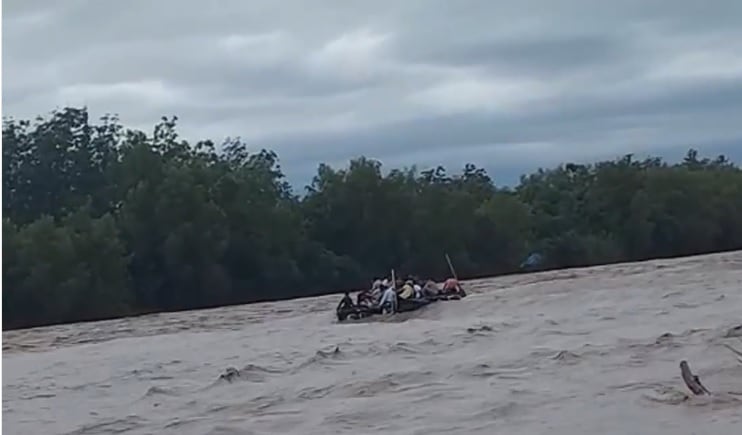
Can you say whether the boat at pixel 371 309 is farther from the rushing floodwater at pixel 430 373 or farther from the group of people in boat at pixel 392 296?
the rushing floodwater at pixel 430 373

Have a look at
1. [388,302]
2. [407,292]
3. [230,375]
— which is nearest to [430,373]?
[230,375]

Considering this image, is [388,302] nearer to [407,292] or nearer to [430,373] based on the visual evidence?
[407,292]

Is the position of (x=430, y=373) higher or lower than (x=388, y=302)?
lower

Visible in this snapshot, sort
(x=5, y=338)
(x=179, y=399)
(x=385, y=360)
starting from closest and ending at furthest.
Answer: (x=179, y=399), (x=385, y=360), (x=5, y=338)

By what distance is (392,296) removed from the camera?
2458 centimetres

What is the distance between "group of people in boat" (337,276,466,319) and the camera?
80.3 ft

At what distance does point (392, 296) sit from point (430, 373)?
39.5ft

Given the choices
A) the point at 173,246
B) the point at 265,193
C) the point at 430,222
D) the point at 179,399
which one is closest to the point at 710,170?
A: the point at 430,222

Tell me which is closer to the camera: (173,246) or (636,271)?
(636,271)

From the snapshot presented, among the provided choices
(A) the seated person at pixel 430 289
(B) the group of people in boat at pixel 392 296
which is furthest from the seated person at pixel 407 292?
(A) the seated person at pixel 430 289

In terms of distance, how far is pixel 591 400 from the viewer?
31.6 ft

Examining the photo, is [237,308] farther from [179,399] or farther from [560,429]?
[560,429]

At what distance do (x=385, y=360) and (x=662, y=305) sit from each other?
6.71 m

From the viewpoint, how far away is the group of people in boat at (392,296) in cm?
2448
